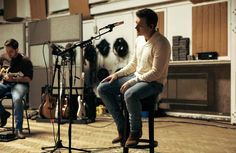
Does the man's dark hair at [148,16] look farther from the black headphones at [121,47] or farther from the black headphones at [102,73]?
the black headphones at [102,73]

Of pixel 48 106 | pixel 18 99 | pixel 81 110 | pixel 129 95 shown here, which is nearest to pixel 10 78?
pixel 18 99

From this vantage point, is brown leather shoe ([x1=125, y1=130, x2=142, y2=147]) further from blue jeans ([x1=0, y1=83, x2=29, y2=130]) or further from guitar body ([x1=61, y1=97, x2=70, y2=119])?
guitar body ([x1=61, y1=97, x2=70, y2=119])

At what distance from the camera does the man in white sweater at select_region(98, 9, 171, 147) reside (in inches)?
105

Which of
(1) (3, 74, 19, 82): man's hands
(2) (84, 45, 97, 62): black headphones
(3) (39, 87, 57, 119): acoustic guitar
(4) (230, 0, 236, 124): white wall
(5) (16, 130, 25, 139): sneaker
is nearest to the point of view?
(5) (16, 130, 25, 139): sneaker

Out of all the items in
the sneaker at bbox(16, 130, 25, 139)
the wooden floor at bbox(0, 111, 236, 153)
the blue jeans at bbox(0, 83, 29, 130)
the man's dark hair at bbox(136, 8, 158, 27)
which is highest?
the man's dark hair at bbox(136, 8, 158, 27)

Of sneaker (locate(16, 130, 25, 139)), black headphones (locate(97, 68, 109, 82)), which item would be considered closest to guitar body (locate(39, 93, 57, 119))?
sneaker (locate(16, 130, 25, 139))

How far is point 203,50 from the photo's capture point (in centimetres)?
566

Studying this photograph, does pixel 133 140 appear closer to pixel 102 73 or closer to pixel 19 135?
pixel 19 135

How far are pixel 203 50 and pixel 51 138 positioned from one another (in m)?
3.13

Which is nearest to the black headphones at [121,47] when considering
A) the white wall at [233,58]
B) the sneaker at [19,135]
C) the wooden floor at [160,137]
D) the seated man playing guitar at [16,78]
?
the wooden floor at [160,137]

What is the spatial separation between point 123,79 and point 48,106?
2563 mm

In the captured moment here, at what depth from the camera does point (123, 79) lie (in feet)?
9.97

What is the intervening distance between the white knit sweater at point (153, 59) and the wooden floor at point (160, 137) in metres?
0.82

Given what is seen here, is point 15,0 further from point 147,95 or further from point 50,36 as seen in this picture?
point 147,95
